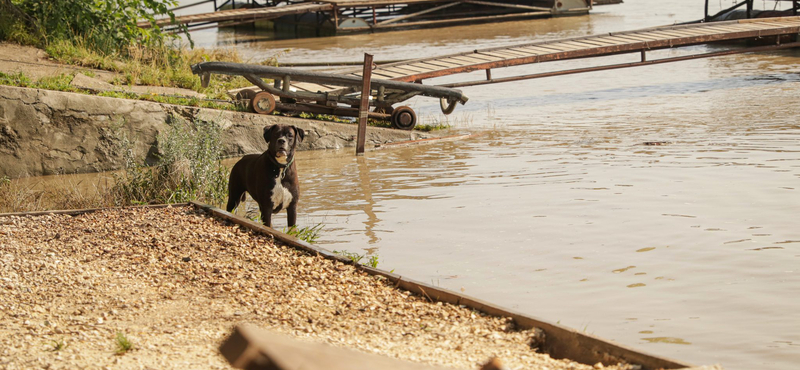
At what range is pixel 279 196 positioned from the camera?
22.6 ft

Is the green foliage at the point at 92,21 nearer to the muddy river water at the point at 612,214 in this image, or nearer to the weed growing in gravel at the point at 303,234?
the muddy river water at the point at 612,214

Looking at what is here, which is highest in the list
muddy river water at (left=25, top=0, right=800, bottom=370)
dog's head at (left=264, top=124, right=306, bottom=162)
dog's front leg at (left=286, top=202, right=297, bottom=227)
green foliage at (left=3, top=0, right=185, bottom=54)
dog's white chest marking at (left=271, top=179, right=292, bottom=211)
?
green foliage at (left=3, top=0, right=185, bottom=54)

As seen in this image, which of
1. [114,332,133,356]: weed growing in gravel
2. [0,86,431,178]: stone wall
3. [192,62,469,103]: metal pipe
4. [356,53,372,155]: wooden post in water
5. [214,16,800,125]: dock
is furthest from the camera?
[214,16,800,125]: dock

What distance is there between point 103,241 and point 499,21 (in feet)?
99.9

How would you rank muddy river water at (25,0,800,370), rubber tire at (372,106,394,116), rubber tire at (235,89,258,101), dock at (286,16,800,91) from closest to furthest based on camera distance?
1. muddy river water at (25,0,800,370)
2. rubber tire at (235,89,258,101)
3. rubber tire at (372,106,394,116)
4. dock at (286,16,800,91)

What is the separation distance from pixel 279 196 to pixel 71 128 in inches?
206

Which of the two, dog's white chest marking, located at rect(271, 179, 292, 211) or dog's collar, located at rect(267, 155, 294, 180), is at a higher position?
dog's collar, located at rect(267, 155, 294, 180)

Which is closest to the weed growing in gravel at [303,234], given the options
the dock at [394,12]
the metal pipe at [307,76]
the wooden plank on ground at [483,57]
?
the metal pipe at [307,76]

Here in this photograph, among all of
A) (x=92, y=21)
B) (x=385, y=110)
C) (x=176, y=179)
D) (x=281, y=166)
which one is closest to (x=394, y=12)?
(x=92, y=21)

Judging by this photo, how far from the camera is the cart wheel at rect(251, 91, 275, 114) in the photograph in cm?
1188

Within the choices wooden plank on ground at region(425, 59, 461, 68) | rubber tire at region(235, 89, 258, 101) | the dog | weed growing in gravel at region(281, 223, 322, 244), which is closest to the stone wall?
rubber tire at region(235, 89, 258, 101)

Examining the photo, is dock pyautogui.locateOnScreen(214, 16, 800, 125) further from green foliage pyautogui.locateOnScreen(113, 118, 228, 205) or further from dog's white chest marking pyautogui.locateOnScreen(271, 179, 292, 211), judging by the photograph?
dog's white chest marking pyautogui.locateOnScreen(271, 179, 292, 211)

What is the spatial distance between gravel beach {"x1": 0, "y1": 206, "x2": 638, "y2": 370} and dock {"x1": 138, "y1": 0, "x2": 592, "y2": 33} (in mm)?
24813

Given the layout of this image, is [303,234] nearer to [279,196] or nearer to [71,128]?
[279,196]
